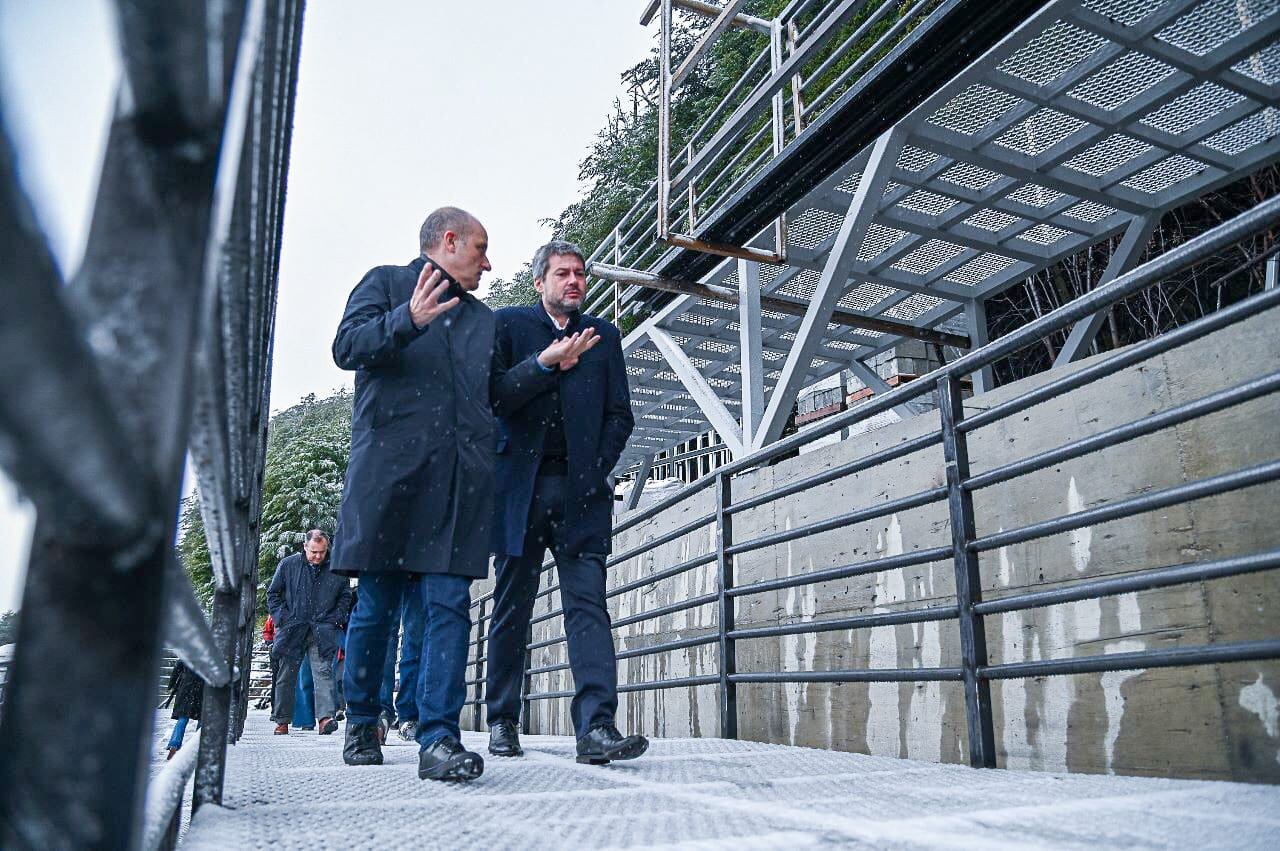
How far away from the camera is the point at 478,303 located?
282 centimetres

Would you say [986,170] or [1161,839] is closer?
[1161,839]

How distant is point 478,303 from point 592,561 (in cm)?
94

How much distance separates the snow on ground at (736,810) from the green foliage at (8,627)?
1001 millimetres

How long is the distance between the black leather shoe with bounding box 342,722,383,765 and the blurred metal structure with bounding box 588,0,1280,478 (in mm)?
3821

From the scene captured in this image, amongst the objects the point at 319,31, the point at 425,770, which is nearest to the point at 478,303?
the point at 425,770

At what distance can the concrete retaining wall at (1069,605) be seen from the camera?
254 centimetres

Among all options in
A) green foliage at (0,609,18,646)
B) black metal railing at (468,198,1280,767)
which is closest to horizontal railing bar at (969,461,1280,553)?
black metal railing at (468,198,1280,767)

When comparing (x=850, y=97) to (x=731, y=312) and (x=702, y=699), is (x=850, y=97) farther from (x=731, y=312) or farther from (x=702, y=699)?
(x=702, y=699)

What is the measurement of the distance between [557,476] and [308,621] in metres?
4.85

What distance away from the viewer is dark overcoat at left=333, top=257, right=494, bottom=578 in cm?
243

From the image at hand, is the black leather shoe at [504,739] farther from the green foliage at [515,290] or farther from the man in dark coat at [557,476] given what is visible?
the green foliage at [515,290]

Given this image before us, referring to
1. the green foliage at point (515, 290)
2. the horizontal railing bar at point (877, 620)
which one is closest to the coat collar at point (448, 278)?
the horizontal railing bar at point (877, 620)

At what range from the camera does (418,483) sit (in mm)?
2461

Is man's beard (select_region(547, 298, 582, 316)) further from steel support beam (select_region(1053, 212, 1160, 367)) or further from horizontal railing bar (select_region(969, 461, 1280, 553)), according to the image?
steel support beam (select_region(1053, 212, 1160, 367))
